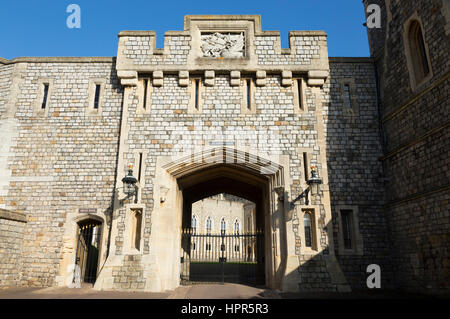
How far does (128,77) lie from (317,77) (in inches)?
244

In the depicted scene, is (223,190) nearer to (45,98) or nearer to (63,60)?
(45,98)

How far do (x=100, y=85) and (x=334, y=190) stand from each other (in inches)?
335

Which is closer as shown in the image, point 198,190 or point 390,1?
point 390,1

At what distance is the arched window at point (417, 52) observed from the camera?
9375 mm

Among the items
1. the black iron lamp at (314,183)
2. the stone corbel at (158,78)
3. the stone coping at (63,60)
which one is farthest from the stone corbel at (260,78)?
the stone coping at (63,60)

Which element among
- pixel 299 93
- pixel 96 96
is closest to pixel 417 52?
pixel 299 93

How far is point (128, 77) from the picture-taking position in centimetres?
1075

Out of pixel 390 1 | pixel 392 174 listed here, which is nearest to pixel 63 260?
pixel 392 174

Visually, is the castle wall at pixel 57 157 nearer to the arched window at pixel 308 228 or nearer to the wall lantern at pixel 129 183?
the wall lantern at pixel 129 183

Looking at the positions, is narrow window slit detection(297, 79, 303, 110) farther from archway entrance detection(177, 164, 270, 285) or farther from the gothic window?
the gothic window

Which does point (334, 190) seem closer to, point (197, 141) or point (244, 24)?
point (197, 141)

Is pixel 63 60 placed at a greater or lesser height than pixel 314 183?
greater

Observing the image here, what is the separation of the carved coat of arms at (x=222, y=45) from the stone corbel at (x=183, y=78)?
102 centimetres
